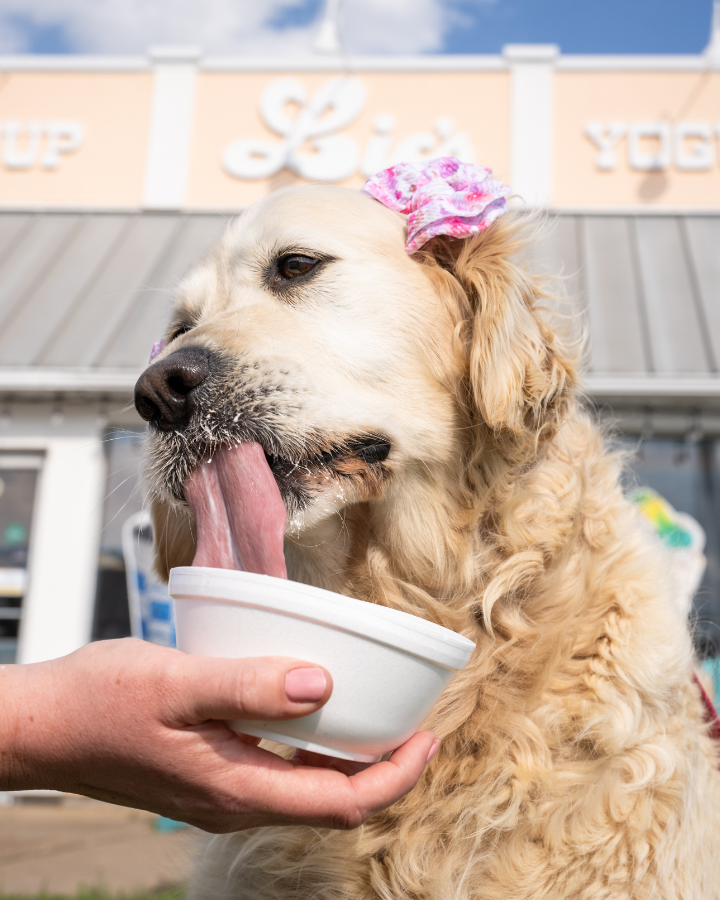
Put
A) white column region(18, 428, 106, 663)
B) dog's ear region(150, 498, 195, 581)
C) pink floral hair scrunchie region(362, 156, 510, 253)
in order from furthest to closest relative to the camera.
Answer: white column region(18, 428, 106, 663) → dog's ear region(150, 498, 195, 581) → pink floral hair scrunchie region(362, 156, 510, 253)

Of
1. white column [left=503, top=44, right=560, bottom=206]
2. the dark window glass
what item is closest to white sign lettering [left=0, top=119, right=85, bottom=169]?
the dark window glass

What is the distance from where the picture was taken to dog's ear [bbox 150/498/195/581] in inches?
81.4

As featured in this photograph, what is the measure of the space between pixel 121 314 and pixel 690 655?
5.98m

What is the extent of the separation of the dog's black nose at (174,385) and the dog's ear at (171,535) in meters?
0.44

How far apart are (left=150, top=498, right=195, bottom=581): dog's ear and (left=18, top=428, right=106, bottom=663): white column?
4.44 meters

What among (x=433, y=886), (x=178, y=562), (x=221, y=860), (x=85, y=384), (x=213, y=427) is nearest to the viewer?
(x=433, y=886)

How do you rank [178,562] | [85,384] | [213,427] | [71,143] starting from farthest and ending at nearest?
[71,143]
[85,384]
[178,562]
[213,427]

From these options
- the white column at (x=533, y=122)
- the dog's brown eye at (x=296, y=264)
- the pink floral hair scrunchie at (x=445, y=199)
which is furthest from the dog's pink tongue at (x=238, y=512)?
the white column at (x=533, y=122)

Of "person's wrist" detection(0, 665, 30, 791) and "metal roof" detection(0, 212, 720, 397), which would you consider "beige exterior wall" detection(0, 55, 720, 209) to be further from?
"person's wrist" detection(0, 665, 30, 791)

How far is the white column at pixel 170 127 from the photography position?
823 centimetres

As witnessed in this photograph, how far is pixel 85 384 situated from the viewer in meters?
6.21

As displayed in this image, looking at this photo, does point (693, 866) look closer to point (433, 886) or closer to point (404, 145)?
point (433, 886)

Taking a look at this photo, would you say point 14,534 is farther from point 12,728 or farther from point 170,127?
point 12,728

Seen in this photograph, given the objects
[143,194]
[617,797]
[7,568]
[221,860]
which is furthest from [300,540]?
[143,194]
